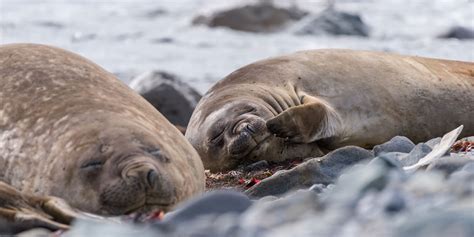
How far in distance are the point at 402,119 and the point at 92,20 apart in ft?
56.8

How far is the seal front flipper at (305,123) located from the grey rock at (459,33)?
40.3ft

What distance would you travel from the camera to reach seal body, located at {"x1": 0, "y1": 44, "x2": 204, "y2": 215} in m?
4.08

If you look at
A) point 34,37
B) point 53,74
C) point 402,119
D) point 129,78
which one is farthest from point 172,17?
point 53,74

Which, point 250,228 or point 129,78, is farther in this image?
point 129,78

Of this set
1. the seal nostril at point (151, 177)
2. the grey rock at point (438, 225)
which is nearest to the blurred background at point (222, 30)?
the seal nostril at point (151, 177)

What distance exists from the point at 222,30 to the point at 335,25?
89.7 inches

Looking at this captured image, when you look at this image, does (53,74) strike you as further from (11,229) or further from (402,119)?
(402,119)

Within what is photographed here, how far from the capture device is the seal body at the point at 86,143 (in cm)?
408

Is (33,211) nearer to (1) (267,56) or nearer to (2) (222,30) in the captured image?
(1) (267,56)

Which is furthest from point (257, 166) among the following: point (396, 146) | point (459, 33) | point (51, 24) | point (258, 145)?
point (51, 24)

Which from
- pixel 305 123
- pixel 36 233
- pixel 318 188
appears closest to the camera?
pixel 36 233

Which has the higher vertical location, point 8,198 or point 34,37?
point 8,198

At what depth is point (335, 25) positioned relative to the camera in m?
19.7

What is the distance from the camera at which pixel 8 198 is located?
13.0ft
